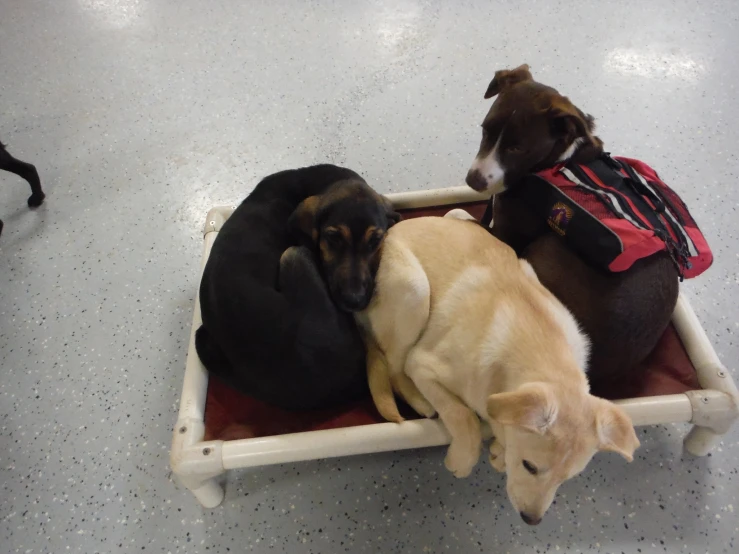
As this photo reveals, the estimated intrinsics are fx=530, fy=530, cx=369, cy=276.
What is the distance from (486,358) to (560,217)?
45 centimetres

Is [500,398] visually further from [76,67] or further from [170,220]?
[76,67]

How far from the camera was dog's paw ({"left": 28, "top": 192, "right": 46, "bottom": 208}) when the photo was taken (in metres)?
2.38

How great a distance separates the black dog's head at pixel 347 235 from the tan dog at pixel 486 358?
0.04 m

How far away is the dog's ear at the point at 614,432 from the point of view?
1.08 meters

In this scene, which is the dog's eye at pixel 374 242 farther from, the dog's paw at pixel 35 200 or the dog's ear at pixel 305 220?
the dog's paw at pixel 35 200

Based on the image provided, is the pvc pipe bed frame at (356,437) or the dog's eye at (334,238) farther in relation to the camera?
the dog's eye at (334,238)

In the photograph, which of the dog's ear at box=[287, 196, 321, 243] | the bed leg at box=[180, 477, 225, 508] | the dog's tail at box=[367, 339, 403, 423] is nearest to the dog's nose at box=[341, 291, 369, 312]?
the dog's tail at box=[367, 339, 403, 423]

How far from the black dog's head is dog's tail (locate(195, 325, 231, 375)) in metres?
0.37

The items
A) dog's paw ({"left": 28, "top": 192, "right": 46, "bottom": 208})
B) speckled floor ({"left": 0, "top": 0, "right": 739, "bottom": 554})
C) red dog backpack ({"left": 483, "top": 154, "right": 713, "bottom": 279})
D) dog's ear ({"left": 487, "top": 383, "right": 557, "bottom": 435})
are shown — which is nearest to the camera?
dog's ear ({"left": 487, "top": 383, "right": 557, "bottom": 435})

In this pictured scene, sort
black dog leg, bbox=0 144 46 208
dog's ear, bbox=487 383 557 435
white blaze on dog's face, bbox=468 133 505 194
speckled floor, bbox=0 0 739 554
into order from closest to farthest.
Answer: dog's ear, bbox=487 383 557 435 → speckled floor, bbox=0 0 739 554 → white blaze on dog's face, bbox=468 133 505 194 → black dog leg, bbox=0 144 46 208

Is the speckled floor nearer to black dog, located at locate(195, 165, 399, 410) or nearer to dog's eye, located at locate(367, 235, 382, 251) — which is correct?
black dog, located at locate(195, 165, 399, 410)

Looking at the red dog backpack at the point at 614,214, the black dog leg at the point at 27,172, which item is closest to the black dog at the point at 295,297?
the red dog backpack at the point at 614,214

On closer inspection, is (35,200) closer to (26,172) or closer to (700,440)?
(26,172)

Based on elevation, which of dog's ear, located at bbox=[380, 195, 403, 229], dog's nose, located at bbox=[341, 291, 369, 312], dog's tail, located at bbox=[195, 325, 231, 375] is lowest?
dog's tail, located at bbox=[195, 325, 231, 375]
